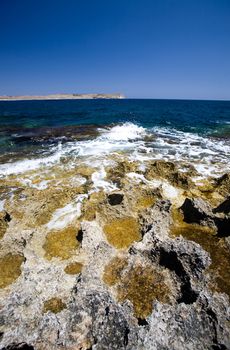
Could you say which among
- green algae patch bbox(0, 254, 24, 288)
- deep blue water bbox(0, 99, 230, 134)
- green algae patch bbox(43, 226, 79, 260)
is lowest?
deep blue water bbox(0, 99, 230, 134)

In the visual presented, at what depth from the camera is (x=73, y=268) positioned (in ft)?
24.5

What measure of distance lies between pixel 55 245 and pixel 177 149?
19.8m

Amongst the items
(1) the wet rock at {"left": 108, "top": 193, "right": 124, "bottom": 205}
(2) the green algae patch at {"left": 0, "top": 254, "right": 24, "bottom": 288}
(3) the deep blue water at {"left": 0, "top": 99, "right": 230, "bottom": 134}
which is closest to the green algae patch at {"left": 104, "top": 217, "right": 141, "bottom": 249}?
(1) the wet rock at {"left": 108, "top": 193, "right": 124, "bottom": 205}

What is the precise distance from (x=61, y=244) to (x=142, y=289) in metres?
3.60

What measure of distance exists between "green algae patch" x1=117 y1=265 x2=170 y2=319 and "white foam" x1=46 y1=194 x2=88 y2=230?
13.9 feet

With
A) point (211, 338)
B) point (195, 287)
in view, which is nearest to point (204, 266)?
point (195, 287)

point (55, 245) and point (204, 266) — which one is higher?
point (204, 266)

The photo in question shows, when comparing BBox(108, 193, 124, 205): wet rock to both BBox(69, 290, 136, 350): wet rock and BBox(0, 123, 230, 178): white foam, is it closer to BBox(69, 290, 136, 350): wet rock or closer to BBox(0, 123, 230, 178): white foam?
BBox(0, 123, 230, 178): white foam

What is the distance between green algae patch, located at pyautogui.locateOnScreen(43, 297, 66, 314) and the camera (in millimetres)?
6004

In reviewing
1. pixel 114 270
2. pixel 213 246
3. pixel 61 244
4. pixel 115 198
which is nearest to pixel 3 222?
pixel 61 244

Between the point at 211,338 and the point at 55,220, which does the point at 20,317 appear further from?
the point at 55,220

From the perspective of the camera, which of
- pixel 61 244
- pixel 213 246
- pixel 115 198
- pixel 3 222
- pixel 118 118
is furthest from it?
pixel 118 118

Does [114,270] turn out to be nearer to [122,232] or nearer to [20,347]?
[122,232]

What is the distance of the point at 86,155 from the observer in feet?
74.6
